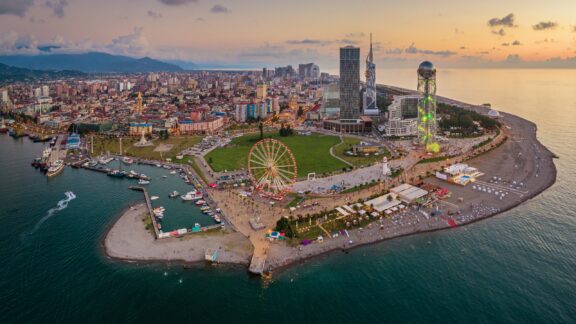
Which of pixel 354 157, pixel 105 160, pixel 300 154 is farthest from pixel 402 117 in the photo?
pixel 105 160

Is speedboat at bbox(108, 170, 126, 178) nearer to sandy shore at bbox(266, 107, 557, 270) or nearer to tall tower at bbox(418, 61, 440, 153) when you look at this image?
sandy shore at bbox(266, 107, 557, 270)

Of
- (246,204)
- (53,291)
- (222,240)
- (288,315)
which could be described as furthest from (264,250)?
(53,291)

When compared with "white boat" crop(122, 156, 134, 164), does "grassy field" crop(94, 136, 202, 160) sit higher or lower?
higher

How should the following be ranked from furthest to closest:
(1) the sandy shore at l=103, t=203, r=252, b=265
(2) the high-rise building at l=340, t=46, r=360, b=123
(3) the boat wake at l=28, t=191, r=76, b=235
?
(2) the high-rise building at l=340, t=46, r=360, b=123
(3) the boat wake at l=28, t=191, r=76, b=235
(1) the sandy shore at l=103, t=203, r=252, b=265

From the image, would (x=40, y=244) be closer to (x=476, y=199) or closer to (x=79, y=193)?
(x=79, y=193)

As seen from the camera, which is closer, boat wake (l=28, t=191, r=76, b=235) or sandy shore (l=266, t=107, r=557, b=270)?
sandy shore (l=266, t=107, r=557, b=270)

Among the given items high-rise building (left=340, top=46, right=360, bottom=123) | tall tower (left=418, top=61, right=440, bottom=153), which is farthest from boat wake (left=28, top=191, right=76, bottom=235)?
high-rise building (left=340, top=46, right=360, bottom=123)

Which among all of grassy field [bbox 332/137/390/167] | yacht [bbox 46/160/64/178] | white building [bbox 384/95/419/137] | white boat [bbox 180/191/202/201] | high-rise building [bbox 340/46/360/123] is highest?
high-rise building [bbox 340/46/360/123]

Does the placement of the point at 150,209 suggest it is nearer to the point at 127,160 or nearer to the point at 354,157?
the point at 127,160

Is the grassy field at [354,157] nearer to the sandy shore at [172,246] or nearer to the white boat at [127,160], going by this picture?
the sandy shore at [172,246]
